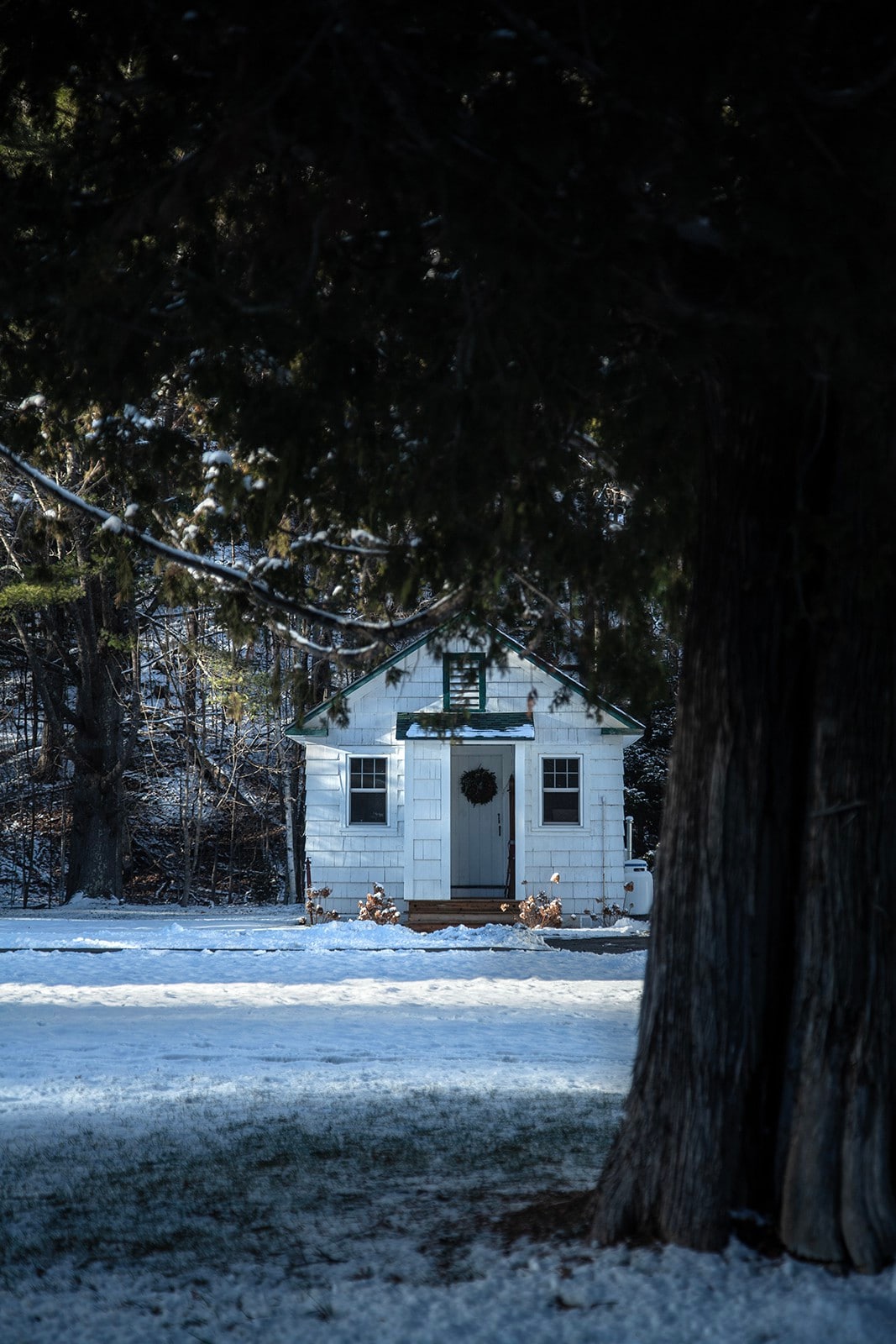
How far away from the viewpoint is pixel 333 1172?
6.23 m

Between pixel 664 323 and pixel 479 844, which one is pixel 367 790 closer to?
pixel 479 844

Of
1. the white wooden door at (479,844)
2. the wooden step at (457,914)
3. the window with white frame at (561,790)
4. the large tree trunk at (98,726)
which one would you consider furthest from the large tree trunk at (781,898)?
the large tree trunk at (98,726)

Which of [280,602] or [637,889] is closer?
[280,602]

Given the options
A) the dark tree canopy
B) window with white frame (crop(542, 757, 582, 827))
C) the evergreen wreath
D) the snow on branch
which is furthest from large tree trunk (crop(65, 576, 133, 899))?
the dark tree canopy

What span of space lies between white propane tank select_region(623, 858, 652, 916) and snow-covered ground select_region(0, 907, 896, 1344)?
7521 mm

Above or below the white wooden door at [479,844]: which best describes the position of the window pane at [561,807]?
above

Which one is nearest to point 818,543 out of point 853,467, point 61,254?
point 853,467

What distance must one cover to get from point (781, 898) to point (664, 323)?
2206 mm

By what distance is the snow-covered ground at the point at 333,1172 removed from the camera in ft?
13.6

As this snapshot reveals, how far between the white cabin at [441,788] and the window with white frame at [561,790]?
2 cm

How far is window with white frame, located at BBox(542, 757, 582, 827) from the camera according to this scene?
68.1ft

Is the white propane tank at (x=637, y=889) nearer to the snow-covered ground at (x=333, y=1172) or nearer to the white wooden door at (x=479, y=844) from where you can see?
the white wooden door at (x=479, y=844)

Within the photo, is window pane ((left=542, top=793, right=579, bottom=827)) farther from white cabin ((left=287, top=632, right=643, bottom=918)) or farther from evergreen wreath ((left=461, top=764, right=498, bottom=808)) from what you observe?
evergreen wreath ((left=461, top=764, right=498, bottom=808))

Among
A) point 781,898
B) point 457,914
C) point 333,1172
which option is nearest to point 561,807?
point 457,914
